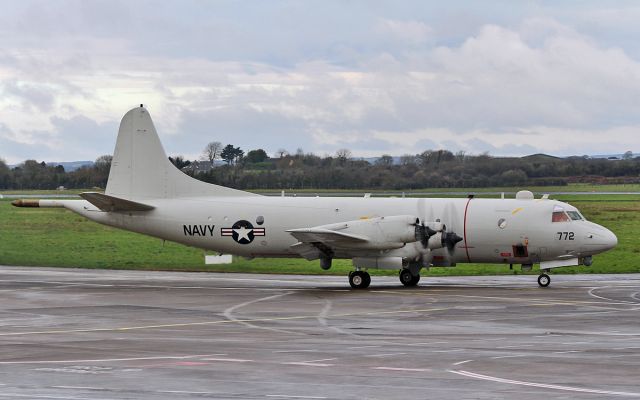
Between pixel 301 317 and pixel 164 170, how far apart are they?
14745mm

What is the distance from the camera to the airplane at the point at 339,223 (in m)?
33.4

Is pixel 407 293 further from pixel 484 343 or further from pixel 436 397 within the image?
pixel 436 397

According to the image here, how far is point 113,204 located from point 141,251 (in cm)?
1820

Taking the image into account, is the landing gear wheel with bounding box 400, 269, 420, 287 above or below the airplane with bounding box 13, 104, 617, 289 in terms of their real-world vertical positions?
below

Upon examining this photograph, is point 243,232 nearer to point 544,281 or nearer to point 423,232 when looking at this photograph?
point 423,232

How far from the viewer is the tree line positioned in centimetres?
5562

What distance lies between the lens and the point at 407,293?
32.0 metres

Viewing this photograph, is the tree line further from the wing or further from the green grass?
the wing

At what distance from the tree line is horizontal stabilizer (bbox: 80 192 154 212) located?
17066 millimetres

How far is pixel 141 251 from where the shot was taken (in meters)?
54.7

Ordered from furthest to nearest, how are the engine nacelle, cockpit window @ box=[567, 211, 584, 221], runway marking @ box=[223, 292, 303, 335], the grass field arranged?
1. the grass field
2. cockpit window @ box=[567, 211, 584, 221]
3. the engine nacelle
4. runway marking @ box=[223, 292, 303, 335]

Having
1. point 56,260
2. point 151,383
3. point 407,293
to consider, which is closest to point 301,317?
point 407,293

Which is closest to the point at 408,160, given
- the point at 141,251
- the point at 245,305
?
the point at 141,251

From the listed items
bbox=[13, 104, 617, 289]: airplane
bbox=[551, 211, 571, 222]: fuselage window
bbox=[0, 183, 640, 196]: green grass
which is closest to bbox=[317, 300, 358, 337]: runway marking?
bbox=[13, 104, 617, 289]: airplane
